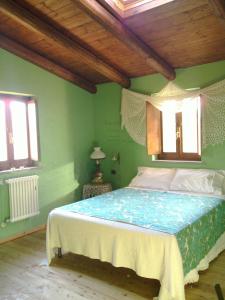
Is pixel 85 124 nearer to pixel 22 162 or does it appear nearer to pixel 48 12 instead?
pixel 22 162

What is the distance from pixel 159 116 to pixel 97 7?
2.04 metres

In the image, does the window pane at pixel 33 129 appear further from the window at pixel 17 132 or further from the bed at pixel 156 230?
the bed at pixel 156 230

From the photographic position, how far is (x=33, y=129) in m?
3.98

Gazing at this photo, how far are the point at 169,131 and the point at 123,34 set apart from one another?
1722 millimetres

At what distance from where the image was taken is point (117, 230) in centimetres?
241

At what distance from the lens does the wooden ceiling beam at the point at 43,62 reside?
338 cm

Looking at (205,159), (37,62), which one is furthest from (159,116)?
(37,62)

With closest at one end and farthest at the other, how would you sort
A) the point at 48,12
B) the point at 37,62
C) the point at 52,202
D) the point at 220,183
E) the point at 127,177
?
the point at 48,12 → the point at 220,183 → the point at 37,62 → the point at 52,202 → the point at 127,177

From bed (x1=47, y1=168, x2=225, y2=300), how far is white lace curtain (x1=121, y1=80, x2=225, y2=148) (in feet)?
1.80

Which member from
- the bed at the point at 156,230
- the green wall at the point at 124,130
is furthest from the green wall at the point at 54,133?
the bed at the point at 156,230

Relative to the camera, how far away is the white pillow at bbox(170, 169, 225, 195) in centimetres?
341

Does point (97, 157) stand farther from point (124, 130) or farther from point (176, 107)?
point (176, 107)

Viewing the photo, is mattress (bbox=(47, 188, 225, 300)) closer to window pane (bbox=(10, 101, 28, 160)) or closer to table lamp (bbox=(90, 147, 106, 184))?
table lamp (bbox=(90, 147, 106, 184))

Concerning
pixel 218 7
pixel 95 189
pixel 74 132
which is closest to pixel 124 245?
pixel 95 189
